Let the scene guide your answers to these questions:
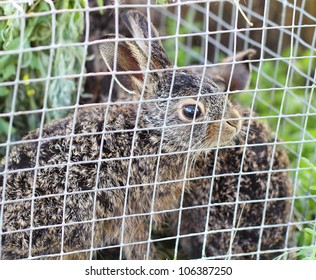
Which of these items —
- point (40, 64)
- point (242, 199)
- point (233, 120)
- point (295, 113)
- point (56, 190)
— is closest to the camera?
point (56, 190)

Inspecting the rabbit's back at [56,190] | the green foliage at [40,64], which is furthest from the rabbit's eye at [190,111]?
the green foliage at [40,64]

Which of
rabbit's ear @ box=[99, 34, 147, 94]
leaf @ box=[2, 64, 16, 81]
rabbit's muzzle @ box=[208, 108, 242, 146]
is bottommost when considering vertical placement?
rabbit's muzzle @ box=[208, 108, 242, 146]

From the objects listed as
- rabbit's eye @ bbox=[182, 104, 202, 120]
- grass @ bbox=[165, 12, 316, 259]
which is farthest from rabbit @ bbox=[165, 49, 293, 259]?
rabbit's eye @ bbox=[182, 104, 202, 120]

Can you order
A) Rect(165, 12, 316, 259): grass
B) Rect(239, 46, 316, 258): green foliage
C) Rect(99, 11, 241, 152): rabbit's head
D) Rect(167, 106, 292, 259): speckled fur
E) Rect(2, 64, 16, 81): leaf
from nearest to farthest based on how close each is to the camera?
Rect(99, 11, 241, 152): rabbit's head < Rect(165, 12, 316, 259): grass < Rect(239, 46, 316, 258): green foliage < Rect(167, 106, 292, 259): speckled fur < Rect(2, 64, 16, 81): leaf

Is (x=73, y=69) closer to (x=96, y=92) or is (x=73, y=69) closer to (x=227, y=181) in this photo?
(x=96, y=92)

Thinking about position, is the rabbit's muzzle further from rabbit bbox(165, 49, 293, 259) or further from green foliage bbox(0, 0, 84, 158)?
green foliage bbox(0, 0, 84, 158)

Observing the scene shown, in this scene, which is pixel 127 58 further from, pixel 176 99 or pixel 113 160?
pixel 113 160

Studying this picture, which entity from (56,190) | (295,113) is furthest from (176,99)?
(295,113)
